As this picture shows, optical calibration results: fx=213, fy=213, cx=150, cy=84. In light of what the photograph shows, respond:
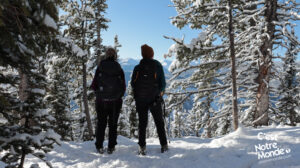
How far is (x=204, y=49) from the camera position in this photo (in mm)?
8477

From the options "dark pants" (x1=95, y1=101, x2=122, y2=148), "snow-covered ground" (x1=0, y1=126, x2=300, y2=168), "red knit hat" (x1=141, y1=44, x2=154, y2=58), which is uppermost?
"red knit hat" (x1=141, y1=44, x2=154, y2=58)

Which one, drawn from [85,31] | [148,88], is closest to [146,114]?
[148,88]

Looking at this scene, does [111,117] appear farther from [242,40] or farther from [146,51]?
[242,40]

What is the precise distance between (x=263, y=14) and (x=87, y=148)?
826 centimetres

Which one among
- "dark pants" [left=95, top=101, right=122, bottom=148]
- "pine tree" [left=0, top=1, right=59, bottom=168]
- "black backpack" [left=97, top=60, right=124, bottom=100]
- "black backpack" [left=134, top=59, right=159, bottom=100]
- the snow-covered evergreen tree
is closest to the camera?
"pine tree" [left=0, top=1, right=59, bottom=168]

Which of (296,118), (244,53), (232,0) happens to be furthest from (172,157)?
(296,118)

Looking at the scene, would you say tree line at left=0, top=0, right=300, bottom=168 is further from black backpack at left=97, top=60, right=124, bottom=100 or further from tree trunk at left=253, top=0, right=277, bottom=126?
black backpack at left=97, top=60, right=124, bottom=100

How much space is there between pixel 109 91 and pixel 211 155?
2782 mm

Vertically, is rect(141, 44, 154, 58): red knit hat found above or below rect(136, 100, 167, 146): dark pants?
above

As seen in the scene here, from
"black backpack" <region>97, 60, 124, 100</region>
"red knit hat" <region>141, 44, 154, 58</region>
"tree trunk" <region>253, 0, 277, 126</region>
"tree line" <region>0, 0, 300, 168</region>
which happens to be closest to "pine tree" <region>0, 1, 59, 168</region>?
"tree line" <region>0, 0, 300, 168</region>

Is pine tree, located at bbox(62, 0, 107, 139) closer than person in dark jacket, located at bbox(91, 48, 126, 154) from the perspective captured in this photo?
No

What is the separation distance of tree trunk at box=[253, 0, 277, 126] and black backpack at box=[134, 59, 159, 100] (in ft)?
17.8

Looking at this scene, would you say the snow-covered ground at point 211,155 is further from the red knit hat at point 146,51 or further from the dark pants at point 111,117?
the red knit hat at point 146,51

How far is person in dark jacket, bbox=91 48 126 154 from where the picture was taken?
5254 millimetres
